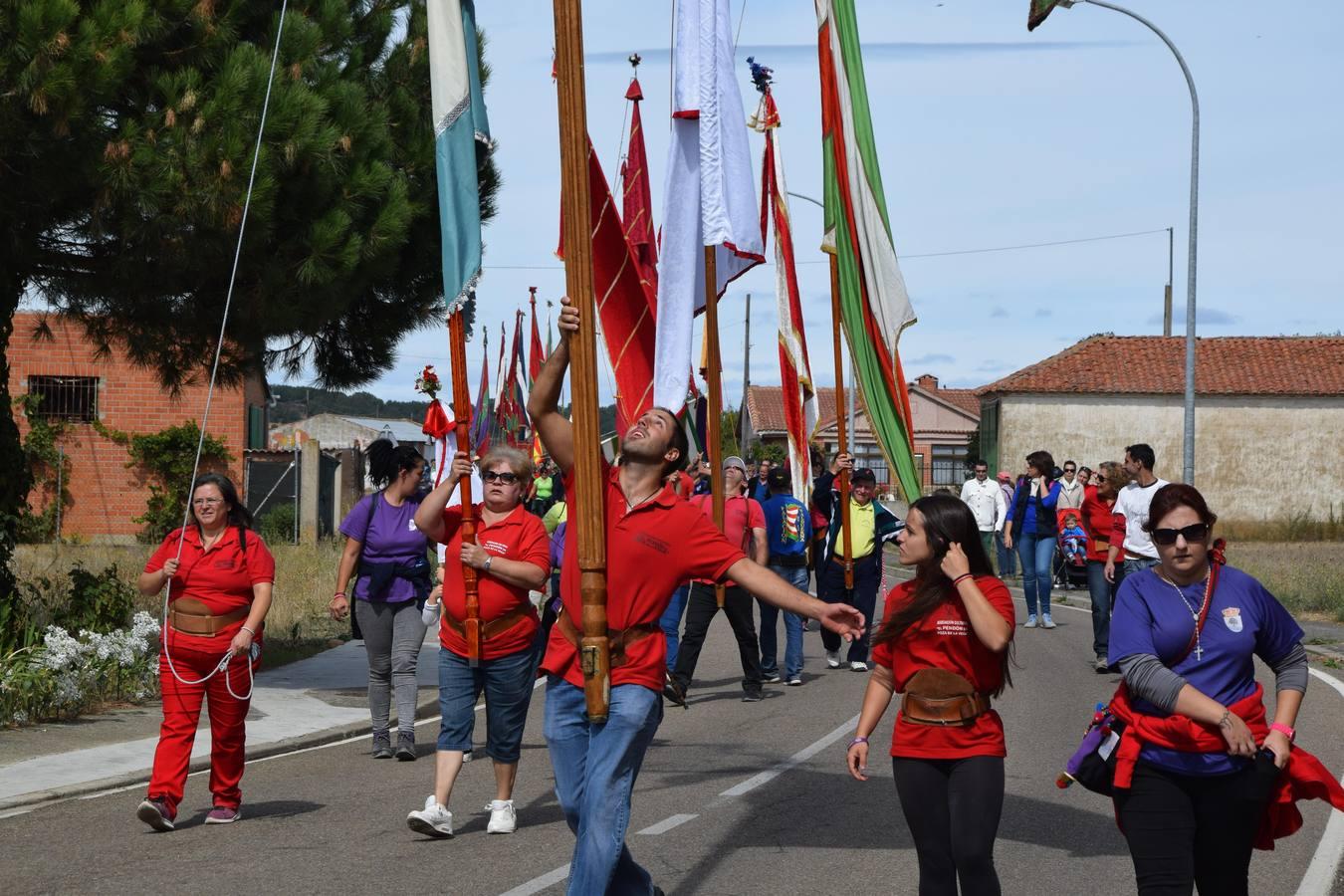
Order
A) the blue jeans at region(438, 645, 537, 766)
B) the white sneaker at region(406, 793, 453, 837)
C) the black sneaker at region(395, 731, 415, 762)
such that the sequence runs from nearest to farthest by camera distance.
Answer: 1. the white sneaker at region(406, 793, 453, 837)
2. the blue jeans at region(438, 645, 537, 766)
3. the black sneaker at region(395, 731, 415, 762)

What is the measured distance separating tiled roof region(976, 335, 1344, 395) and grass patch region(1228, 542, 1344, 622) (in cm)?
1110

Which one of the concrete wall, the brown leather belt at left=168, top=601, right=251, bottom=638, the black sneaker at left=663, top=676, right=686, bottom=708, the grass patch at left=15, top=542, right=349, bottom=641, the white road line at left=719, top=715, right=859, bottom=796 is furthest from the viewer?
the concrete wall

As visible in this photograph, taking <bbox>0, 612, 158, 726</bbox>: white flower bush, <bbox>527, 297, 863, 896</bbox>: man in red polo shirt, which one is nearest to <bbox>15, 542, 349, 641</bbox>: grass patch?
<bbox>0, 612, 158, 726</bbox>: white flower bush

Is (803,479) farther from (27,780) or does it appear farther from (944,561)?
(944,561)

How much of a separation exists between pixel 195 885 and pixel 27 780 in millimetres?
3021

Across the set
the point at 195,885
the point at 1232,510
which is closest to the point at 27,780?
the point at 195,885

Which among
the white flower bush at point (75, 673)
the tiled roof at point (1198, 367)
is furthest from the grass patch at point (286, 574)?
the tiled roof at point (1198, 367)

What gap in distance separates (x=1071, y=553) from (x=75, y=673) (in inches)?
652

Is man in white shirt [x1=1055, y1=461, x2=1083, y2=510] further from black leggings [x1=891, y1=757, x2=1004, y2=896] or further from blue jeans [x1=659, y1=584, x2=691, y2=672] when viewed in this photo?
black leggings [x1=891, y1=757, x2=1004, y2=896]

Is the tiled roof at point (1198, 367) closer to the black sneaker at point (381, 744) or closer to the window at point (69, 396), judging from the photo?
the window at point (69, 396)

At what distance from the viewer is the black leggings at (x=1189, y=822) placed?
16.5 ft

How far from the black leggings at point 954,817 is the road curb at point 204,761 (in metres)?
5.17

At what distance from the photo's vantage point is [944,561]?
215 inches

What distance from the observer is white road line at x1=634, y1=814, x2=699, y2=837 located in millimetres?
7910
